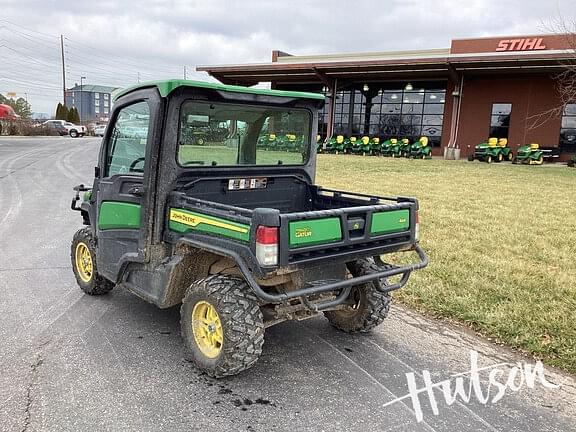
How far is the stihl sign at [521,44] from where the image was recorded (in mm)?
28734

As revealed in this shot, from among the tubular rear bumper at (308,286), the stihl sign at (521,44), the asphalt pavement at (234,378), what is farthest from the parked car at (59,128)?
the tubular rear bumper at (308,286)

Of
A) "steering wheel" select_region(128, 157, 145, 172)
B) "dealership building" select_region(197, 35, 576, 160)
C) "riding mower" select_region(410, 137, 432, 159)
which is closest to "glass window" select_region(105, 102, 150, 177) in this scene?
"steering wheel" select_region(128, 157, 145, 172)

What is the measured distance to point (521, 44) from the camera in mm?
29125

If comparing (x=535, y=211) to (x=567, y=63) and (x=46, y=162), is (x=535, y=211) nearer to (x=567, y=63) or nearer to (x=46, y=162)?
(x=46, y=162)

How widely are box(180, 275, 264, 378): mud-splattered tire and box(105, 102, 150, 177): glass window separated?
116 centimetres

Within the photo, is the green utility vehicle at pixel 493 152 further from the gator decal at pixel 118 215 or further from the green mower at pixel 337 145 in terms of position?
the gator decal at pixel 118 215

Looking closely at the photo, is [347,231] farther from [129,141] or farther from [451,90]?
[451,90]

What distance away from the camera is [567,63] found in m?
25.0

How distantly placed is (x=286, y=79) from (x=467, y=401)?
3468 cm

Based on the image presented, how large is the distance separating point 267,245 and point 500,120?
29.8 m

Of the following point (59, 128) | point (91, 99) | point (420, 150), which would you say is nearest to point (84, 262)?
point (420, 150)

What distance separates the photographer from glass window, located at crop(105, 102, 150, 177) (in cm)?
396

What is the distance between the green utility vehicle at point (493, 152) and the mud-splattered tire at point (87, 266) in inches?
968

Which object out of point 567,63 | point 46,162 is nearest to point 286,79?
point 567,63
